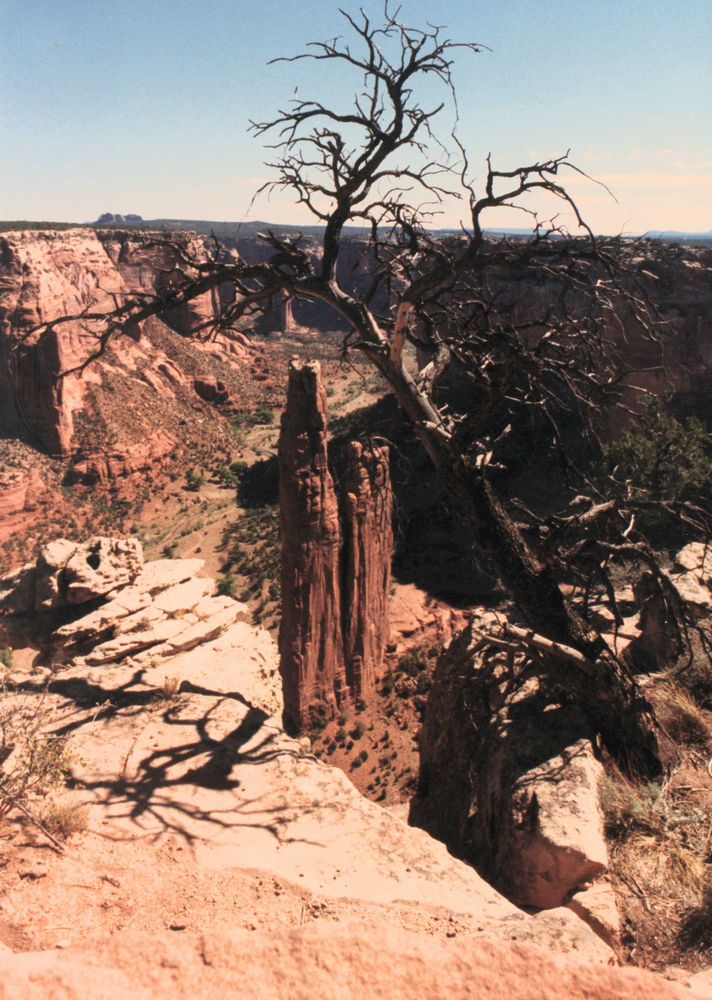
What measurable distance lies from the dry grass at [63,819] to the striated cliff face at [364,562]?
13052 millimetres

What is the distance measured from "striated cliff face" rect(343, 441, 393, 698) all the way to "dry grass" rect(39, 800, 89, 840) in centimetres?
1305

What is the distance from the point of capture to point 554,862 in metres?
4.67

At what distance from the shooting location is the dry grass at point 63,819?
4.41m

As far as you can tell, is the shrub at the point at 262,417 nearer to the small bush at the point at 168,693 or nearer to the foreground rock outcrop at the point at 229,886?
the foreground rock outcrop at the point at 229,886

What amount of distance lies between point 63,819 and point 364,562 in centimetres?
1374

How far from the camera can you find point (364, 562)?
59.0 ft

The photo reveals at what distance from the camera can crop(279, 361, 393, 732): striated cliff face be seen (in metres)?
15.0

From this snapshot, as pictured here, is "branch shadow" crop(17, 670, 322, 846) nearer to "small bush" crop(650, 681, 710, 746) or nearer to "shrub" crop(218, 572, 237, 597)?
"small bush" crop(650, 681, 710, 746)

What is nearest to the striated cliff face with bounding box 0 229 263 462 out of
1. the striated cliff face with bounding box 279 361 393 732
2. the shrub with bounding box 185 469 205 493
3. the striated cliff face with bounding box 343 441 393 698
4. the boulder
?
the shrub with bounding box 185 469 205 493

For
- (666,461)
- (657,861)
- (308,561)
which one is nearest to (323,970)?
(657,861)

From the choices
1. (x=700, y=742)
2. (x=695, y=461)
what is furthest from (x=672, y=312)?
(x=700, y=742)

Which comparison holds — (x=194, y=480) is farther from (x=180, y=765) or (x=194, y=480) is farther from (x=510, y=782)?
(x=510, y=782)

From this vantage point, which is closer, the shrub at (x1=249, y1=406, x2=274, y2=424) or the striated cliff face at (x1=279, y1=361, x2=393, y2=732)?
the striated cliff face at (x1=279, y1=361, x2=393, y2=732)

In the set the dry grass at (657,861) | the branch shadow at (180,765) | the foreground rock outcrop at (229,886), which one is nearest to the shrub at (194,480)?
the foreground rock outcrop at (229,886)
